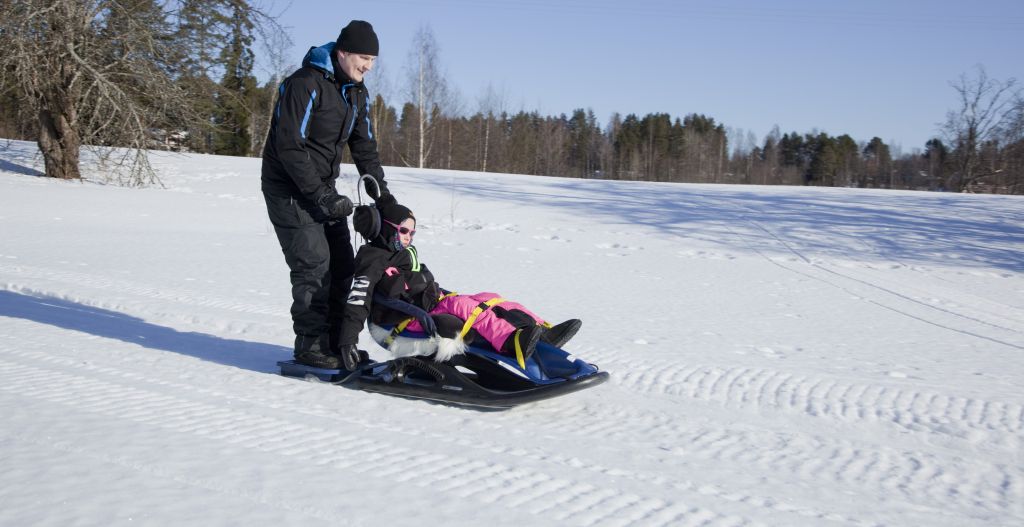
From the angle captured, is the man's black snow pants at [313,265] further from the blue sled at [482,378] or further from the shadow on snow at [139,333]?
the shadow on snow at [139,333]

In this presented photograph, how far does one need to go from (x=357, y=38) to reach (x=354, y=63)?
16 centimetres

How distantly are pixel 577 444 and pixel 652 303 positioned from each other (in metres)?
4.70

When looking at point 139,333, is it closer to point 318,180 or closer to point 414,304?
point 318,180

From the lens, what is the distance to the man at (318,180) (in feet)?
15.2

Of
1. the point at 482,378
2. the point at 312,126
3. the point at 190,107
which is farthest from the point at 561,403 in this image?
the point at 190,107

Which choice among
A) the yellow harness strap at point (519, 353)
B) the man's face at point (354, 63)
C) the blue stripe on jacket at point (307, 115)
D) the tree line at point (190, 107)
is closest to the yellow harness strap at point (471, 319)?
the yellow harness strap at point (519, 353)

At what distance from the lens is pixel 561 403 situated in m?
4.58

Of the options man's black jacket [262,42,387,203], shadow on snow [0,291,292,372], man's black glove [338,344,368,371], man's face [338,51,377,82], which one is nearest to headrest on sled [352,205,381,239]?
man's black jacket [262,42,387,203]

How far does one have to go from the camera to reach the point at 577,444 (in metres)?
3.78

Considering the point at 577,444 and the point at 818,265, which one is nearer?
the point at 577,444

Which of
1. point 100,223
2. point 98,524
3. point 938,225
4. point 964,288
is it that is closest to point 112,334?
point 98,524

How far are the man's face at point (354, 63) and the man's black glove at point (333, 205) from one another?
31.5 inches

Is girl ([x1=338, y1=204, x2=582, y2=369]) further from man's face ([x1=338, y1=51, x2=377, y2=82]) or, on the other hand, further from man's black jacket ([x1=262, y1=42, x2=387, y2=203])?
man's face ([x1=338, y1=51, x2=377, y2=82])

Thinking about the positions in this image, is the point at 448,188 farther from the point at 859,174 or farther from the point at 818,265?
the point at 859,174
